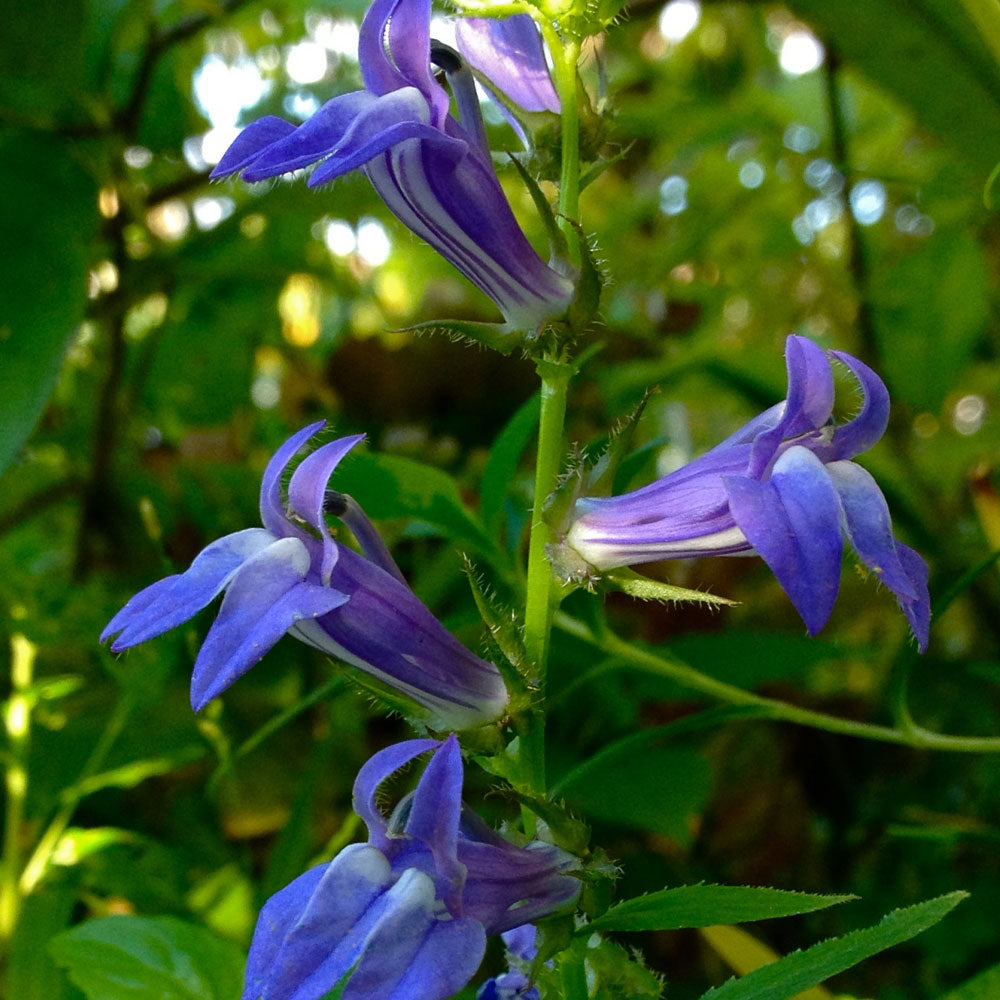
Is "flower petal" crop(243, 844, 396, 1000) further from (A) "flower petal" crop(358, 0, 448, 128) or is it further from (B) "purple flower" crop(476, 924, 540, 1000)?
(A) "flower petal" crop(358, 0, 448, 128)

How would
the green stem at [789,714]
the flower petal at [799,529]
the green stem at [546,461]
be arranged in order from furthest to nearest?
the green stem at [789,714]
the green stem at [546,461]
the flower petal at [799,529]

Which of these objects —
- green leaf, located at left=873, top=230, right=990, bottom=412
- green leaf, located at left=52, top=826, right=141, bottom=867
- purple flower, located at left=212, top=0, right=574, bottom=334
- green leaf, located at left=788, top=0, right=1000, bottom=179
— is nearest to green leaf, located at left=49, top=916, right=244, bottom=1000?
green leaf, located at left=52, top=826, right=141, bottom=867

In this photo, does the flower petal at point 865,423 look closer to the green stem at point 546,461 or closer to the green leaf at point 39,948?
the green stem at point 546,461

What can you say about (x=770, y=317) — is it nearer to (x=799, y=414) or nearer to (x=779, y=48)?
(x=779, y=48)

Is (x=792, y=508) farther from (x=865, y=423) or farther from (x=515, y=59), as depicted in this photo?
(x=515, y=59)

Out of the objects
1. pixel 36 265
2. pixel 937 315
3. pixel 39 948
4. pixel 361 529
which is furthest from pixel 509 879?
pixel 937 315

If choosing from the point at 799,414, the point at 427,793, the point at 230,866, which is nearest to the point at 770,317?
the point at 230,866

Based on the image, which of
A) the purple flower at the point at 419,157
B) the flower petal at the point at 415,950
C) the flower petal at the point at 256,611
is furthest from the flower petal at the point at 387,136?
the flower petal at the point at 415,950
